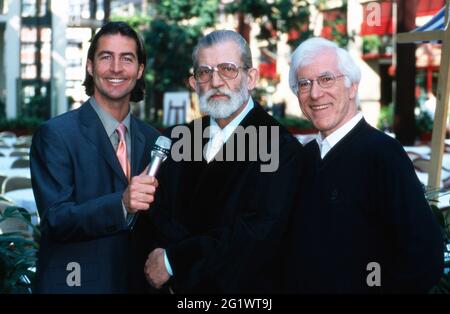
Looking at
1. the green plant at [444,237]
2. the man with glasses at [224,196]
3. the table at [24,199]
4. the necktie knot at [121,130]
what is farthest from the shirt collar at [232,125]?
the table at [24,199]

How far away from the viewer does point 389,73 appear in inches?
1448

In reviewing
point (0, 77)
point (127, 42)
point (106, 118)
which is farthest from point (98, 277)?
point (0, 77)

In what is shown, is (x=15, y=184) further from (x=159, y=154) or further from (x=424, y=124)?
(x=424, y=124)

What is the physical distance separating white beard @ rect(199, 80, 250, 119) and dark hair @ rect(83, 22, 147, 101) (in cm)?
39

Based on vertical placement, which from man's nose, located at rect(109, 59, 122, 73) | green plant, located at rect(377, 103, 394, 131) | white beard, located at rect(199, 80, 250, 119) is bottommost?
green plant, located at rect(377, 103, 394, 131)

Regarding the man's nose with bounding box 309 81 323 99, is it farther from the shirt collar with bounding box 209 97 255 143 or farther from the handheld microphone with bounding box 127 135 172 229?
the handheld microphone with bounding box 127 135 172 229

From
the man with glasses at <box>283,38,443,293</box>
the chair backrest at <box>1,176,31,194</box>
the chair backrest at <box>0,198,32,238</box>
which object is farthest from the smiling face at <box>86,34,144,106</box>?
the chair backrest at <box>1,176,31,194</box>

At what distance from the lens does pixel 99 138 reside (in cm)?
266

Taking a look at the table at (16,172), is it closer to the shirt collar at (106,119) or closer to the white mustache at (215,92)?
the shirt collar at (106,119)

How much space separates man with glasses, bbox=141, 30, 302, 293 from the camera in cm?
235

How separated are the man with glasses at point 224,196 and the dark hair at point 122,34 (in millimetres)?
298

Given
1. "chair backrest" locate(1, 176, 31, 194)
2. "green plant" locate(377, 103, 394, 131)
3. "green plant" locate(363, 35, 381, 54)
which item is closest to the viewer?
"chair backrest" locate(1, 176, 31, 194)

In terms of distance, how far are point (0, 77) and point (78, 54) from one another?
3805 mm
